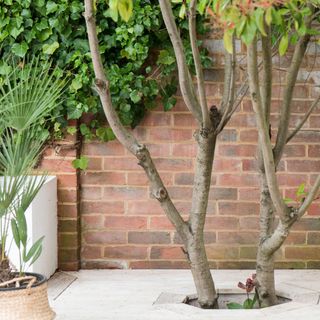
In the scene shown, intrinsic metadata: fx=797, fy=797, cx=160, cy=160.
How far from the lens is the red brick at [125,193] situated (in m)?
5.38

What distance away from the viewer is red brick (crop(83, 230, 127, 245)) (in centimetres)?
541

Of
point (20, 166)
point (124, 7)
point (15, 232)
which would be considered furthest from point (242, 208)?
point (124, 7)

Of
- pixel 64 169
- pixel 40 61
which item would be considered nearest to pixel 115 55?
pixel 40 61

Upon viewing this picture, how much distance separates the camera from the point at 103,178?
538cm

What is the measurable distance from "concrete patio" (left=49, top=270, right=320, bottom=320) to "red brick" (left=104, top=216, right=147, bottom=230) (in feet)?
0.97

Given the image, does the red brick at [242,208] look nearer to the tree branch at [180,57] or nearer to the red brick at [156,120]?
the red brick at [156,120]

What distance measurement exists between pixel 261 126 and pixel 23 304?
1.33m

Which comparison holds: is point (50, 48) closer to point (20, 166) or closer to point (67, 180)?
point (67, 180)

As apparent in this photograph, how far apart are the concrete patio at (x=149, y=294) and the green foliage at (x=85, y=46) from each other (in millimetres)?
1009

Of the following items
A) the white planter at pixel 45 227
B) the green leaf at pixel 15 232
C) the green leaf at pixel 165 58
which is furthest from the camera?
the green leaf at pixel 165 58

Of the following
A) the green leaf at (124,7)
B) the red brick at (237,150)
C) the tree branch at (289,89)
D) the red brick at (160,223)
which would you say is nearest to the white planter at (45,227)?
the red brick at (160,223)

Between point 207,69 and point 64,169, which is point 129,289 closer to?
point 64,169

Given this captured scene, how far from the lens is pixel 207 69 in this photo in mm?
5301

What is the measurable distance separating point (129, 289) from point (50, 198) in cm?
82
